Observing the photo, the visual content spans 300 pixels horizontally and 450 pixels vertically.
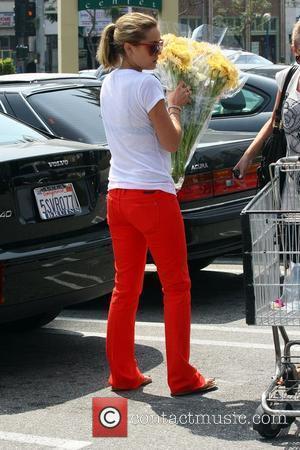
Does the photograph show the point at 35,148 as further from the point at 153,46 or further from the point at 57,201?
the point at 153,46

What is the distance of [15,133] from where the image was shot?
6.57 metres

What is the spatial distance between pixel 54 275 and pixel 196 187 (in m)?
2.11

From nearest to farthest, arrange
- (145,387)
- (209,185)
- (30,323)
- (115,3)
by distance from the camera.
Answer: (145,387), (30,323), (209,185), (115,3)

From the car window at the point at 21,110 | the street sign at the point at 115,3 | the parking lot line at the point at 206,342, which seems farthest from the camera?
the street sign at the point at 115,3

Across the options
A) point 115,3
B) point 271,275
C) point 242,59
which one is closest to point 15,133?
point 271,275

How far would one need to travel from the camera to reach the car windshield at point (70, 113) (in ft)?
24.7

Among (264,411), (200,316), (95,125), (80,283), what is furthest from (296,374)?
(95,125)

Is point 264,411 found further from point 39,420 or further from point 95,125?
point 95,125

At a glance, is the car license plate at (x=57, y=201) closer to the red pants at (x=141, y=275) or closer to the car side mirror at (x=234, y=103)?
the red pants at (x=141, y=275)

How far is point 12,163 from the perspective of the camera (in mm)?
5676

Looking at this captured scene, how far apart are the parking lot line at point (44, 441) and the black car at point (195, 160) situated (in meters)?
2.91

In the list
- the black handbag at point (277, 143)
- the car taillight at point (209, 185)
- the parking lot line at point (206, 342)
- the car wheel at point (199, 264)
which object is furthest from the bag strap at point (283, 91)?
the car wheel at point (199, 264)

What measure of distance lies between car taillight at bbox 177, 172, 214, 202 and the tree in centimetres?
5289

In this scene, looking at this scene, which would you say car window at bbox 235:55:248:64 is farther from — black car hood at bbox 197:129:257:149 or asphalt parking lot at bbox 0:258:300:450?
asphalt parking lot at bbox 0:258:300:450
